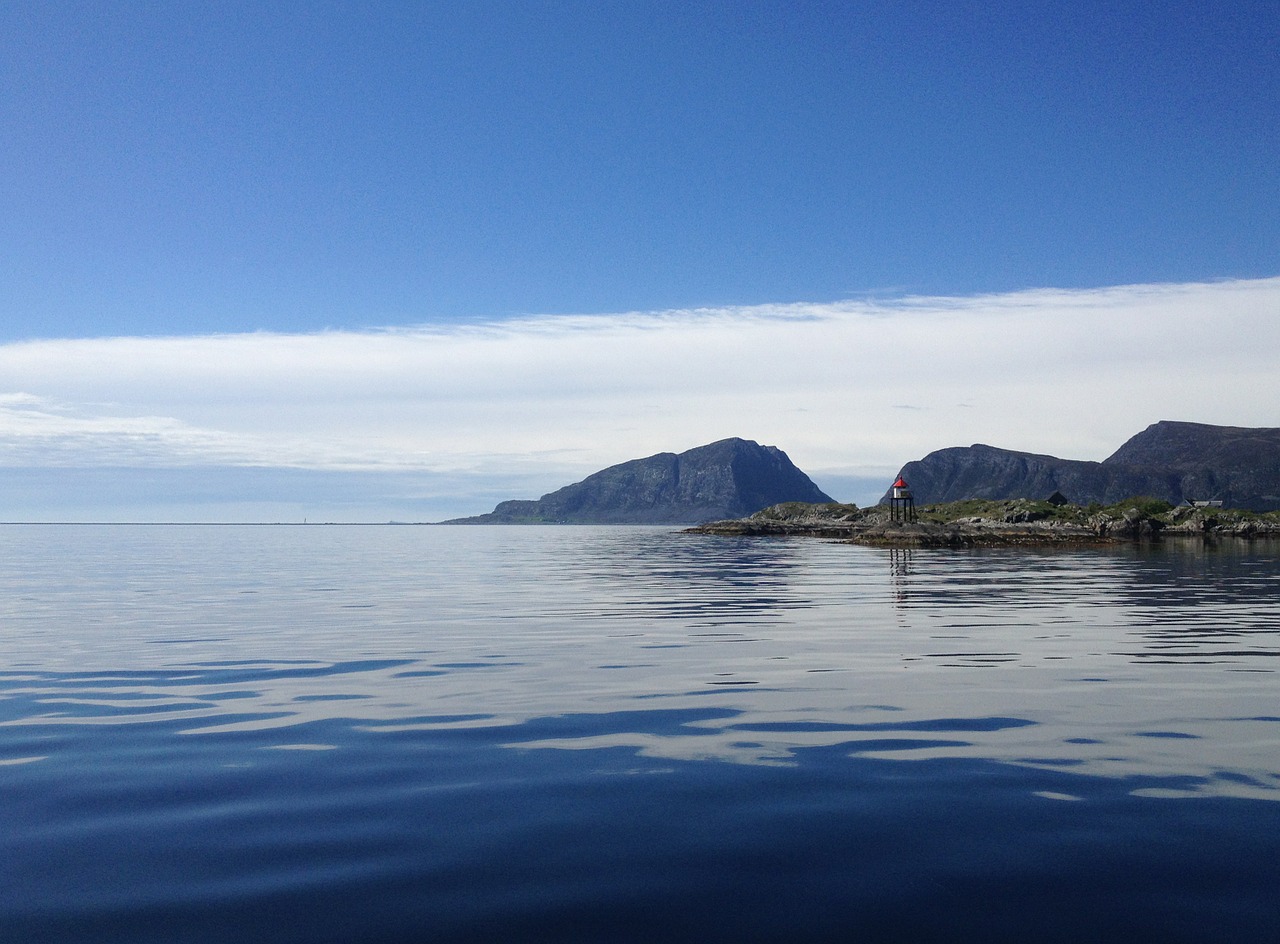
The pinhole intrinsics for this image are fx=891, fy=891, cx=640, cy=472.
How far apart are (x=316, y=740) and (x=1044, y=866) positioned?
945 centimetres

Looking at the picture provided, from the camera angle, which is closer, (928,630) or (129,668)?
(129,668)

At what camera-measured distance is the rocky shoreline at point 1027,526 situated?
10800 cm

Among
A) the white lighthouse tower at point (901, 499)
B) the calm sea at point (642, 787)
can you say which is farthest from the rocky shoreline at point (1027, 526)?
the calm sea at point (642, 787)

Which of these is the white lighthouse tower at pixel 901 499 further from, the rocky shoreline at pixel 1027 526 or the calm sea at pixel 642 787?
the calm sea at pixel 642 787

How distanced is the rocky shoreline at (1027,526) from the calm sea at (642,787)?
8581 centimetres

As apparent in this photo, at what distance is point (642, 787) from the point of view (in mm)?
10094

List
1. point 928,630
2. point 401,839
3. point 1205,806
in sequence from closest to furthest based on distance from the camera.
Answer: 1. point 401,839
2. point 1205,806
3. point 928,630

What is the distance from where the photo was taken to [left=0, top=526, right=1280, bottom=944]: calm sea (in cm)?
674

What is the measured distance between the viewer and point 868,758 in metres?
11.4

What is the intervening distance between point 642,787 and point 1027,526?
122188 millimetres

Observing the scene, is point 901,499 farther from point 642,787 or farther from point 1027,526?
point 642,787

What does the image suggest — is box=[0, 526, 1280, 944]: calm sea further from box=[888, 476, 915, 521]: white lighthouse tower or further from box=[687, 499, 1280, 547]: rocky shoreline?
box=[888, 476, 915, 521]: white lighthouse tower

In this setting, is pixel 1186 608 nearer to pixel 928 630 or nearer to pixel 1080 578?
pixel 928 630

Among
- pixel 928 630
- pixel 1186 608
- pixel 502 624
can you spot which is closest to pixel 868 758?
pixel 928 630
